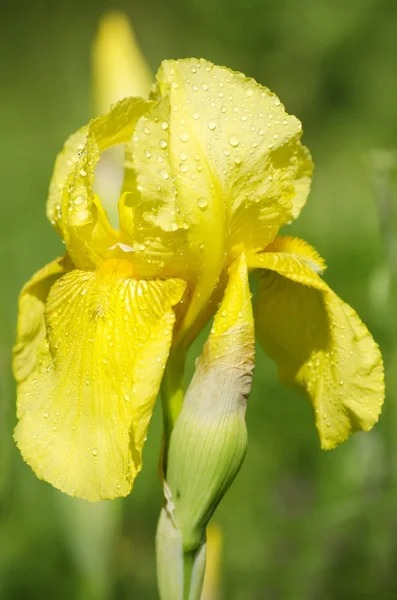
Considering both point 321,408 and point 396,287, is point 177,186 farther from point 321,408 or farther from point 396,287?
point 396,287

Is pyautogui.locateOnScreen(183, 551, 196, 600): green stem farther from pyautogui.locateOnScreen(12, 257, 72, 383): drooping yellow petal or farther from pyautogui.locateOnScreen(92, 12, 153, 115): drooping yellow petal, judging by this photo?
pyautogui.locateOnScreen(92, 12, 153, 115): drooping yellow petal

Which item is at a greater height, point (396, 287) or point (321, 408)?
point (321, 408)

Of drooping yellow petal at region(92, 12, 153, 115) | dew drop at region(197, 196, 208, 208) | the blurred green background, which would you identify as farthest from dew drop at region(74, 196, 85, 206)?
drooping yellow petal at region(92, 12, 153, 115)

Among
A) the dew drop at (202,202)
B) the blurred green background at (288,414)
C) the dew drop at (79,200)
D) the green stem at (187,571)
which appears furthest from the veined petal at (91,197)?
the blurred green background at (288,414)

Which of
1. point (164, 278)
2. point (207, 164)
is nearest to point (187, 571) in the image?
point (164, 278)

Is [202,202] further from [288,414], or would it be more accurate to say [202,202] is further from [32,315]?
[288,414]

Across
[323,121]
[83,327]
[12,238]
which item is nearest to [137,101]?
[83,327]

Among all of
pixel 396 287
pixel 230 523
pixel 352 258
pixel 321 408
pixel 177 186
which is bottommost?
pixel 230 523
